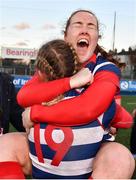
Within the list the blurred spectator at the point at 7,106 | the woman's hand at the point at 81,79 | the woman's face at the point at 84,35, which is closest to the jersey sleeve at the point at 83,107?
the woman's hand at the point at 81,79

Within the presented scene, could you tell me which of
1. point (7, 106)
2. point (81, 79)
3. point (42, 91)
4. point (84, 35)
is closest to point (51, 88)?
point (42, 91)

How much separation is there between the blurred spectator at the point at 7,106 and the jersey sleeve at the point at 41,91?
1.11 m

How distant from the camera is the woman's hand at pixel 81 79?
2318 millimetres

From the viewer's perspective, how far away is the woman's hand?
2318 millimetres

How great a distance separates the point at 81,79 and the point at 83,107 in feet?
0.51

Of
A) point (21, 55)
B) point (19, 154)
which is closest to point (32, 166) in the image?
point (19, 154)

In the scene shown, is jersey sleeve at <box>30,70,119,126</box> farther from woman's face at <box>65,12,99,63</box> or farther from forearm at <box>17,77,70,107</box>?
woman's face at <box>65,12,99,63</box>

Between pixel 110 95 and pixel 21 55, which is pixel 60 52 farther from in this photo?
pixel 21 55

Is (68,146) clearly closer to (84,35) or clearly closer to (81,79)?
(81,79)

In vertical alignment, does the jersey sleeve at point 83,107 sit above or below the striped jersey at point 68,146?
above

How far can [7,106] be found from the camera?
3.55m

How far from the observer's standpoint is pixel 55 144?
2340 mm

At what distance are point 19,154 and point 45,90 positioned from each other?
45 cm

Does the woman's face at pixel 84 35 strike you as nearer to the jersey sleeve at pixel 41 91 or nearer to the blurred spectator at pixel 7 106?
the jersey sleeve at pixel 41 91
